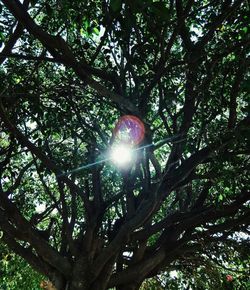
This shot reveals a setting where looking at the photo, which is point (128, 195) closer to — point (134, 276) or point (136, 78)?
point (134, 276)

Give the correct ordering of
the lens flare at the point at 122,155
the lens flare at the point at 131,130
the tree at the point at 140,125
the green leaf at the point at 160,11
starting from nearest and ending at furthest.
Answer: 1. the green leaf at the point at 160,11
2. the lens flare at the point at 131,130
3. the tree at the point at 140,125
4. the lens flare at the point at 122,155

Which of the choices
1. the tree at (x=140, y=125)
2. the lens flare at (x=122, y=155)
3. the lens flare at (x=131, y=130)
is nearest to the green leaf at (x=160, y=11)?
the tree at (x=140, y=125)

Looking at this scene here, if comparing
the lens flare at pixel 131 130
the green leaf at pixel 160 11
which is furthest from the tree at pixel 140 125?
the green leaf at pixel 160 11

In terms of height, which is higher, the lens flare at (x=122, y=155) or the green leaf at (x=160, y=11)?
the lens flare at (x=122, y=155)

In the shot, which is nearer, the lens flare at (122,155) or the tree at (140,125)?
the tree at (140,125)

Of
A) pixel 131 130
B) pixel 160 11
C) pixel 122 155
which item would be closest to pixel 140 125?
pixel 131 130

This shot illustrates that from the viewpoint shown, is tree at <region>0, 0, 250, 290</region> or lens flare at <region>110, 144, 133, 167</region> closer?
tree at <region>0, 0, 250, 290</region>

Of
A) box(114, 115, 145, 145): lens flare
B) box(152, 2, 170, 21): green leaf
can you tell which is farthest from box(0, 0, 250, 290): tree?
box(152, 2, 170, 21): green leaf

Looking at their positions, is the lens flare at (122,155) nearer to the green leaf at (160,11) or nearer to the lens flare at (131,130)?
the lens flare at (131,130)

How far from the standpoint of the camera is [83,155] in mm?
8312

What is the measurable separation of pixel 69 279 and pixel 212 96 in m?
3.54

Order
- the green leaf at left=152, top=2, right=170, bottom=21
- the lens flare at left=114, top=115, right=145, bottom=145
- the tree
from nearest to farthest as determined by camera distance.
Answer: the green leaf at left=152, top=2, right=170, bottom=21 → the lens flare at left=114, top=115, right=145, bottom=145 → the tree

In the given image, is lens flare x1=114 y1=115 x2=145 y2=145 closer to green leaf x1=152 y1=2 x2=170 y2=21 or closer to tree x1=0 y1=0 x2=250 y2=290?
tree x1=0 y1=0 x2=250 y2=290

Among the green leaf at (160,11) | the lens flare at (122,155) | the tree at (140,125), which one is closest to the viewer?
the green leaf at (160,11)
